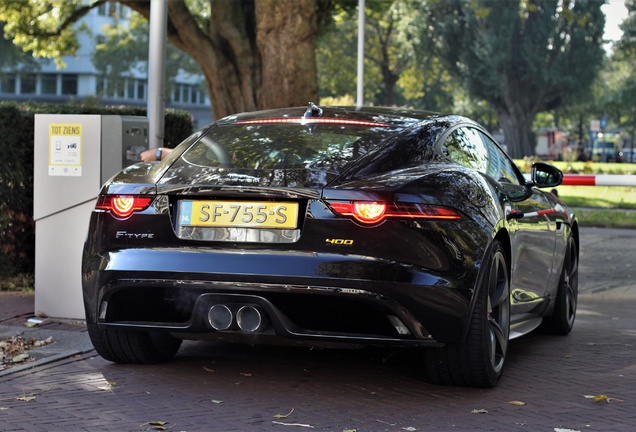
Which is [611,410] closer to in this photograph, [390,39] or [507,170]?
[507,170]

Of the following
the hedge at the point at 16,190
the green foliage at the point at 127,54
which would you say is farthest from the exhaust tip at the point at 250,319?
the green foliage at the point at 127,54

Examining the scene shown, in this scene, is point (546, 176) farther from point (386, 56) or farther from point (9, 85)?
point (9, 85)

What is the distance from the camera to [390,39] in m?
67.7

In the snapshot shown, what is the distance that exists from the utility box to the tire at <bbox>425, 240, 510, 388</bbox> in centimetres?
296

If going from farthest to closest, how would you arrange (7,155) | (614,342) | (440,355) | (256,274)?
(7,155) → (614,342) → (440,355) → (256,274)

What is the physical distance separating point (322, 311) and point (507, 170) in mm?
2246

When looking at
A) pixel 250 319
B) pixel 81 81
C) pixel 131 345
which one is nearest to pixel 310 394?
pixel 250 319

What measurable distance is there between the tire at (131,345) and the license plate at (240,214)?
0.93m

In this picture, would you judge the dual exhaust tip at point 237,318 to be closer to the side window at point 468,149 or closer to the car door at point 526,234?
the side window at point 468,149

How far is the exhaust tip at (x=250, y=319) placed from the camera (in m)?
5.45

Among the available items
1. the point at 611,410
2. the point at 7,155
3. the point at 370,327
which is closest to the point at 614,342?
the point at 611,410

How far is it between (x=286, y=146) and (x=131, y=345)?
140cm

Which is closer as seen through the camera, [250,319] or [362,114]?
[250,319]

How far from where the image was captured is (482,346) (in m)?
5.58
